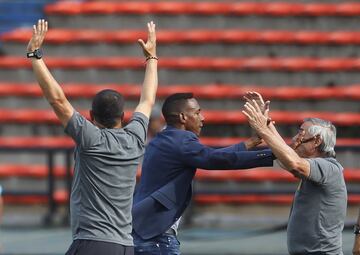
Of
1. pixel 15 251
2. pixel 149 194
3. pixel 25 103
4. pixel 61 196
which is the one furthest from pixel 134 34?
pixel 149 194

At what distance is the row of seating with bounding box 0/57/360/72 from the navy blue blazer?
8.28 meters

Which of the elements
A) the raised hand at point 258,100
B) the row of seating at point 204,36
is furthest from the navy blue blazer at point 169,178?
the row of seating at point 204,36

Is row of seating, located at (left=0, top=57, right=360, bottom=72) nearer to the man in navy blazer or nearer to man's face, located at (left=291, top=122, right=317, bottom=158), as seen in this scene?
the man in navy blazer

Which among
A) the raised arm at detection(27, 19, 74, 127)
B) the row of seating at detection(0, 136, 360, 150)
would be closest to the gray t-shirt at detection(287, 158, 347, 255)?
the raised arm at detection(27, 19, 74, 127)

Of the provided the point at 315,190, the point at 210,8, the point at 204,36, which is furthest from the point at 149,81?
the point at 210,8

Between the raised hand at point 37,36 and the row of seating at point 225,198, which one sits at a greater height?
the raised hand at point 37,36

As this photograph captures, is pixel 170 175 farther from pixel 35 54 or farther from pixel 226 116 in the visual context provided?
pixel 226 116

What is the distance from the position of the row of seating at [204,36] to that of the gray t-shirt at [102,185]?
956 centimetres

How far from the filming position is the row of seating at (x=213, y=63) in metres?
15.7

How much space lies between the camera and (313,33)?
1628 cm

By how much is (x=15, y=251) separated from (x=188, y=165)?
5.47 m

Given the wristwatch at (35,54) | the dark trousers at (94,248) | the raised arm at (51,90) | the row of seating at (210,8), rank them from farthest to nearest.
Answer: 1. the row of seating at (210,8)
2. the dark trousers at (94,248)
3. the wristwatch at (35,54)
4. the raised arm at (51,90)

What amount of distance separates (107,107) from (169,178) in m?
0.98

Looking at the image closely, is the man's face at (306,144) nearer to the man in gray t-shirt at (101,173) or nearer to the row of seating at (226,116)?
the man in gray t-shirt at (101,173)
